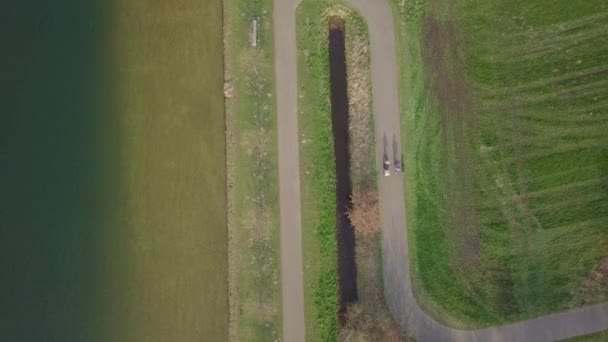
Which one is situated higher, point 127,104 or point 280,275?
point 127,104

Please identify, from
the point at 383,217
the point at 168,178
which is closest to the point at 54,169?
the point at 168,178

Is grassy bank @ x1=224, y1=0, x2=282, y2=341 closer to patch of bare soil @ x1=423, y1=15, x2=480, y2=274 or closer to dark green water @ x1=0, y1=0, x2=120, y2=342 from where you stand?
dark green water @ x1=0, y1=0, x2=120, y2=342

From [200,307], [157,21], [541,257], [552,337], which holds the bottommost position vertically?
[552,337]

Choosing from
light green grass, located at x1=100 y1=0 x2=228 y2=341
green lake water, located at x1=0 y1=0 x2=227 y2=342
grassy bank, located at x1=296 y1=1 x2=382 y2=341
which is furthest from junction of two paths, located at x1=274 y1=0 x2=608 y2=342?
green lake water, located at x1=0 y1=0 x2=227 y2=342

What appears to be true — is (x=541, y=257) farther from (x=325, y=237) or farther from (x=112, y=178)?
(x=112, y=178)

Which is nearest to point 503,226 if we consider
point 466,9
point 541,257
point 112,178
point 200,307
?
point 541,257

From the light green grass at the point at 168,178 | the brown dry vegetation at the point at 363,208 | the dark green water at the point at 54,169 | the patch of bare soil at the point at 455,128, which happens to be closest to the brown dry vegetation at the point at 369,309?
the brown dry vegetation at the point at 363,208
